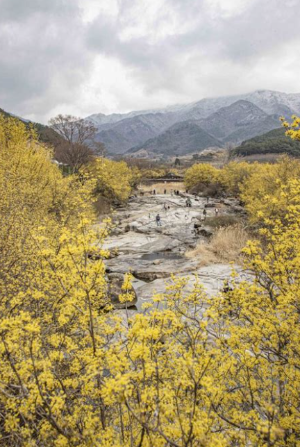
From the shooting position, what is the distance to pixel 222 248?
738 inches

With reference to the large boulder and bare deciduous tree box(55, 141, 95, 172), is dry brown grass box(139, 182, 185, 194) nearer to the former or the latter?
bare deciduous tree box(55, 141, 95, 172)

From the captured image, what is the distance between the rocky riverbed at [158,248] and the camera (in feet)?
47.7

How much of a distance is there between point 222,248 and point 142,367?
16.8 m

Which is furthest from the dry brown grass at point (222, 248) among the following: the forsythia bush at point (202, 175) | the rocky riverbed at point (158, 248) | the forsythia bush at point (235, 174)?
the forsythia bush at point (202, 175)

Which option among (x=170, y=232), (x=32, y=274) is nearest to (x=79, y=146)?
(x=170, y=232)

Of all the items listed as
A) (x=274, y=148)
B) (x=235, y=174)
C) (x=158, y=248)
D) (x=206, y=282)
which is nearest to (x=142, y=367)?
(x=206, y=282)

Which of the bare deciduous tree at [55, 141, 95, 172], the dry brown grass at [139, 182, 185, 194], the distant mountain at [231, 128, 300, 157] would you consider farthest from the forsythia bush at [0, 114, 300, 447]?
the distant mountain at [231, 128, 300, 157]

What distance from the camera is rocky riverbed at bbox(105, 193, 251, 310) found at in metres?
14.5

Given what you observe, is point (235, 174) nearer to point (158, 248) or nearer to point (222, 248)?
point (158, 248)

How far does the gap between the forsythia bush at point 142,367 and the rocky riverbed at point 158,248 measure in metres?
1.44

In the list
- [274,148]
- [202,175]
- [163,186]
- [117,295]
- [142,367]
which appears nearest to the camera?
[142,367]

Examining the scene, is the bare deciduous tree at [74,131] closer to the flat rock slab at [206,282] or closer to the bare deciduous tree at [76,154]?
the bare deciduous tree at [76,154]

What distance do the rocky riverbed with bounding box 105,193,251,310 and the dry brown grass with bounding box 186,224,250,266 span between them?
30.0 inches

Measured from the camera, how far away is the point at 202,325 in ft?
10.2
